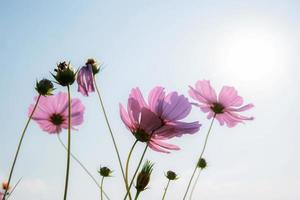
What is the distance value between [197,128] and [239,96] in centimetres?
96

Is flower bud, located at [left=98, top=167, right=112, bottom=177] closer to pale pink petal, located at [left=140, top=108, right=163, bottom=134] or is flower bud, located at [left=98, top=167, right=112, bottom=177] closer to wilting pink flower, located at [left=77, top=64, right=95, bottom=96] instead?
wilting pink flower, located at [left=77, top=64, right=95, bottom=96]

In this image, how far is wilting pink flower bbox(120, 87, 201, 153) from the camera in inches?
32.2

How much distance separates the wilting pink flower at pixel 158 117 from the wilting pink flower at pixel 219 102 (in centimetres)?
72

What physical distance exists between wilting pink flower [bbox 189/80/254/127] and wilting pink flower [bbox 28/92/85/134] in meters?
0.49

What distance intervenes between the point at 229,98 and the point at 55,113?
0.79 m

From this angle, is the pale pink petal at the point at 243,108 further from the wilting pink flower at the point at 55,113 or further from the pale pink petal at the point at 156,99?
the pale pink petal at the point at 156,99

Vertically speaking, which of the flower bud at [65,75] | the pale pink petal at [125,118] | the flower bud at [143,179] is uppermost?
the flower bud at [65,75]

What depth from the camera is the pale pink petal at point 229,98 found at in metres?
1.69

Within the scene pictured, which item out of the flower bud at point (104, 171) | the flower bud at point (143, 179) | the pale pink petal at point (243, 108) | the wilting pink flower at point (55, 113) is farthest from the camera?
the flower bud at point (104, 171)

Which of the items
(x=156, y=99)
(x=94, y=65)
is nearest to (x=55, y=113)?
(x=94, y=65)

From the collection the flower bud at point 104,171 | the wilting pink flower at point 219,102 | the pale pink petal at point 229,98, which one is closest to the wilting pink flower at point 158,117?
the wilting pink flower at point 219,102

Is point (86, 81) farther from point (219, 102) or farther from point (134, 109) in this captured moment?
point (219, 102)

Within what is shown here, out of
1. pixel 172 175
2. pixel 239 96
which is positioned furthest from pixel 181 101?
pixel 172 175

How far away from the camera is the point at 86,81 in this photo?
109 centimetres
